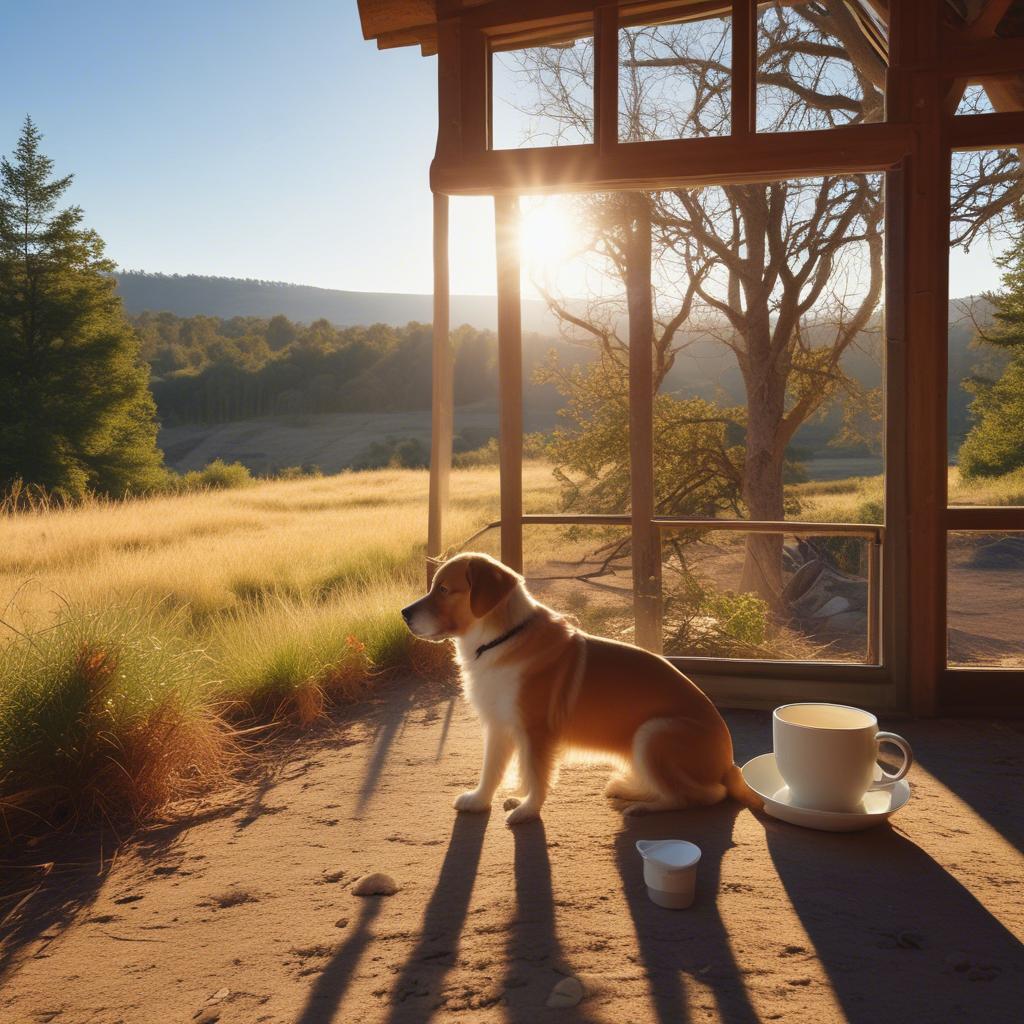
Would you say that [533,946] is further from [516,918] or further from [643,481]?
[643,481]

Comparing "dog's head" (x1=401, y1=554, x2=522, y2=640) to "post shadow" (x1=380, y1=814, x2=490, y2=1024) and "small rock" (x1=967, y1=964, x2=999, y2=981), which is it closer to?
"post shadow" (x1=380, y1=814, x2=490, y2=1024)

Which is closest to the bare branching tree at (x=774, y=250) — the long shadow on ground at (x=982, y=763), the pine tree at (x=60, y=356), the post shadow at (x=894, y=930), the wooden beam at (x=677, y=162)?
the wooden beam at (x=677, y=162)

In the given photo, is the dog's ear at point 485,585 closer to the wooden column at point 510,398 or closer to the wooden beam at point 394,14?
the wooden column at point 510,398

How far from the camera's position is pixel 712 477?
893cm

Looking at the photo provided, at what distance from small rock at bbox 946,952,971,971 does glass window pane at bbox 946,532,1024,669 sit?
258 cm

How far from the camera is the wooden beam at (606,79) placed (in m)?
4.43

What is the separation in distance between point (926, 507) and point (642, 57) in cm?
335

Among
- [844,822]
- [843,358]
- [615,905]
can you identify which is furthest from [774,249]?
[615,905]

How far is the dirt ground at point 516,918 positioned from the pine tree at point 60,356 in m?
21.0

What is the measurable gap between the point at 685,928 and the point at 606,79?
Answer: 12.9 feet

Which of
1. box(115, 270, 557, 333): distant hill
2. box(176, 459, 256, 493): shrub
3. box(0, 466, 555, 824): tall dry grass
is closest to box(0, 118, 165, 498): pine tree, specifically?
box(176, 459, 256, 493): shrub

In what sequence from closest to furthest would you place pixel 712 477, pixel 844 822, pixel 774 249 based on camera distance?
pixel 844 822
pixel 774 249
pixel 712 477

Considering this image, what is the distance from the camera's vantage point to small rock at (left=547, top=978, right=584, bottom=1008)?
2.05 metres

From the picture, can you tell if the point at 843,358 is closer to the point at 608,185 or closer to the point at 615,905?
the point at 608,185
